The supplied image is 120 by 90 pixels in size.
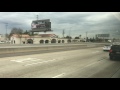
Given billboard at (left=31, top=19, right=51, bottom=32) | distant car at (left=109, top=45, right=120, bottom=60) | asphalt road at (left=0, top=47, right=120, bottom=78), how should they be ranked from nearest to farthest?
asphalt road at (left=0, top=47, right=120, bottom=78)
distant car at (left=109, top=45, right=120, bottom=60)
billboard at (left=31, top=19, right=51, bottom=32)

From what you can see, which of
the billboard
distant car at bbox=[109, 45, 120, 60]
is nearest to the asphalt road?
distant car at bbox=[109, 45, 120, 60]

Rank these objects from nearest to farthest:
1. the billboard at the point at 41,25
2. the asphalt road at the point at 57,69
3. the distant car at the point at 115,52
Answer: the asphalt road at the point at 57,69
the distant car at the point at 115,52
the billboard at the point at 41,25

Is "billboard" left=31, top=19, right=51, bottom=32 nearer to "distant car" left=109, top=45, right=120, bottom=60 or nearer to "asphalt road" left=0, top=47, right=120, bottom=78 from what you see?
"distant car" left=109, top=45, right=120, bottom=60

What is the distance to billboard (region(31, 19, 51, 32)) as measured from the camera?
8119 centimetres

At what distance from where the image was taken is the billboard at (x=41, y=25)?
81.2 m

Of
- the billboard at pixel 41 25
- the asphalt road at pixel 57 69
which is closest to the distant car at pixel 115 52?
the asphalt road at pixel 57 69

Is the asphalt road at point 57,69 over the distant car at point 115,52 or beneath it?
beneath

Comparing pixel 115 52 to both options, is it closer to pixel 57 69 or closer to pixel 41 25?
pixel 57 69

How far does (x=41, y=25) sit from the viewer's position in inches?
3270

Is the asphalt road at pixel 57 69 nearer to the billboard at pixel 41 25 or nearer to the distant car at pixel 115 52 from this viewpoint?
the distant car at pixel 115 52

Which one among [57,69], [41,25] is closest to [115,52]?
[57,69]

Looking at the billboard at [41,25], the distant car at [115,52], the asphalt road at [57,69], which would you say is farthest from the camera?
the billboard at [41,25]

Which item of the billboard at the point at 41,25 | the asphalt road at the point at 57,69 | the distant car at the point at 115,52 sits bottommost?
the asphalt road at the point at 57,69
